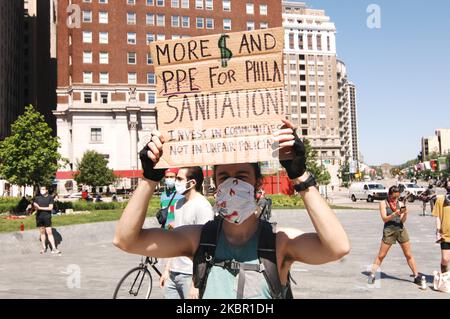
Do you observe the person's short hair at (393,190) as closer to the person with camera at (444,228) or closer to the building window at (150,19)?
the person with camera at (444,228)

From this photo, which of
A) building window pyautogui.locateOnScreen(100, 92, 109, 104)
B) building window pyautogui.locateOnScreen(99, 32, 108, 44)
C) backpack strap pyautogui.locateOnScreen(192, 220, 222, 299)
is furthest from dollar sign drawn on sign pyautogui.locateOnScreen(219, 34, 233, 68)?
building window pyautogui.locateOnScreen(99, 32, 108, 44)

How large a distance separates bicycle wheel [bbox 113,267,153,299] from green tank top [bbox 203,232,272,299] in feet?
15.5

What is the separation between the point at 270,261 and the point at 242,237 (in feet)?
0.81

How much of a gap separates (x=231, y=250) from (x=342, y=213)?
28.8m

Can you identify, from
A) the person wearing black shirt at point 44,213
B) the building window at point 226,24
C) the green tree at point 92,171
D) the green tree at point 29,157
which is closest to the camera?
the person wearing black shirt at point 44,213

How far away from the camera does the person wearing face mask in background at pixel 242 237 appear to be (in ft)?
8.87

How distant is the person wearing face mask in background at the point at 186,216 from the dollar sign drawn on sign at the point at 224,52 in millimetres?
2868

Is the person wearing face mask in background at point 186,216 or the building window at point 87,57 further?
the building window at point 87,57

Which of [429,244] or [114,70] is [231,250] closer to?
[429,244]

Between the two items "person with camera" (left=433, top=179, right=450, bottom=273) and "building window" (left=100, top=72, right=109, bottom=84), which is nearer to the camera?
"person with camera" (left=433, top=179, right=450, bottom=273)

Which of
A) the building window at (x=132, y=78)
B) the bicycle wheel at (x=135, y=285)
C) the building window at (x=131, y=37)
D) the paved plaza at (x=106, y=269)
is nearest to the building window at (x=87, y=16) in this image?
the building window at (x=131, y=37)

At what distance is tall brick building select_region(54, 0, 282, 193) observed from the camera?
211ft

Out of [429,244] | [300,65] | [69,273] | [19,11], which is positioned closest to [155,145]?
[69,273]

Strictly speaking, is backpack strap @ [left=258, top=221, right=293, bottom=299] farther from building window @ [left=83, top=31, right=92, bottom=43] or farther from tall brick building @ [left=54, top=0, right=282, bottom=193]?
building window @ [left=83, top=31, right=92, bottom=43]
